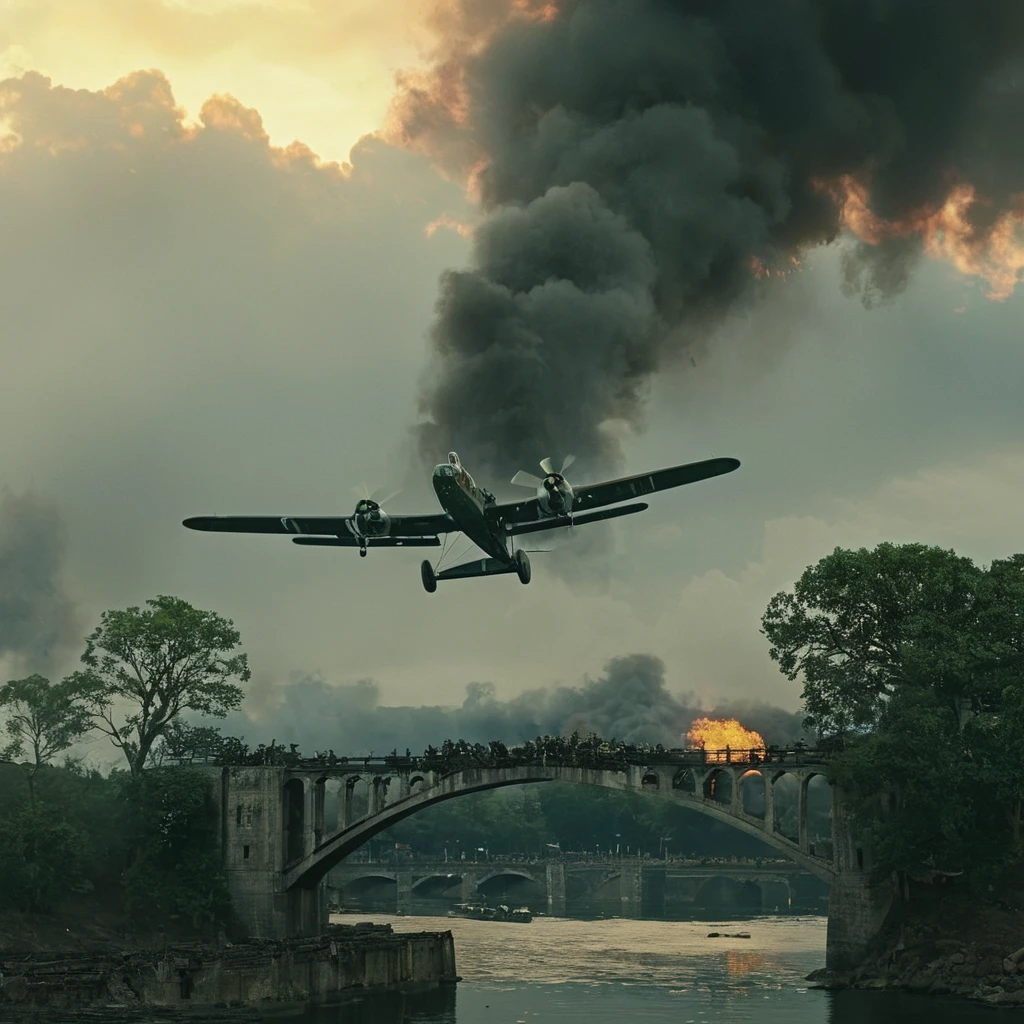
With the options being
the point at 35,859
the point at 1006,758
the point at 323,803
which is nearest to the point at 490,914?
the point at 323,803

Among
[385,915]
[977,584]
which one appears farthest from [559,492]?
[385,915]

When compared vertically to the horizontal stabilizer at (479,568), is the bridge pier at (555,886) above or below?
below

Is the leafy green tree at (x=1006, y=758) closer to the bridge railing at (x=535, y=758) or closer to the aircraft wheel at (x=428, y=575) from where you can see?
the bridge railing at (x=535, y=758)

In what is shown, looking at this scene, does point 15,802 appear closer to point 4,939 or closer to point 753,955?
point 4,939

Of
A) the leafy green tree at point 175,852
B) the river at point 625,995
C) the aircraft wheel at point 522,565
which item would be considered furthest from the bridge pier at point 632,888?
the aircraft wheel at point 522,565

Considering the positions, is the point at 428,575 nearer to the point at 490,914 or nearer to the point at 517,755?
the point at 517,755

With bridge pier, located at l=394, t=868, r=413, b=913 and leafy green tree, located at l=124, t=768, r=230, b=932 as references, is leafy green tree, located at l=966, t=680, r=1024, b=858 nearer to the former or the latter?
leafy green tree, located at l=124, t=768, r=230, b=932

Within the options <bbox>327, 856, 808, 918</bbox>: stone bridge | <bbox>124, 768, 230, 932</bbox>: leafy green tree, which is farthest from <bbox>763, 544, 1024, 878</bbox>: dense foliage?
<bbox>327, 856, 808, 918</bbox>: stone bridge
